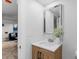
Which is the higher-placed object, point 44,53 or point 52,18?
point 52,18

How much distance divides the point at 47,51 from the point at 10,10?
1.69 metres

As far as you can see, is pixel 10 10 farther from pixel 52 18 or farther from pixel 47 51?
pixel 47 51

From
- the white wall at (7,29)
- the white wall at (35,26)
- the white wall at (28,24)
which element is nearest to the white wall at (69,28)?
the white wall at (35,26)

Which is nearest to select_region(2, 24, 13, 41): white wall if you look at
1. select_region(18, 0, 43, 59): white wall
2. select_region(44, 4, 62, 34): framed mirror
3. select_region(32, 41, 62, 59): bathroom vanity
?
select_region(18, 0, 43, 59): white wall

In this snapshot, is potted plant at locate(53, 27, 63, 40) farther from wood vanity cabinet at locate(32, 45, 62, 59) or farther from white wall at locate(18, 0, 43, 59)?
white wall at locate(18, 0, 43, 59)

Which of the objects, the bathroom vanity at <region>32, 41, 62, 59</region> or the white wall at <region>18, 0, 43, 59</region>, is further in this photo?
the white wall at <region>18, 0, 43, 59</region>

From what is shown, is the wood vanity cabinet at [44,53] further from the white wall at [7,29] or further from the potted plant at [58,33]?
the white wall at [7,29]

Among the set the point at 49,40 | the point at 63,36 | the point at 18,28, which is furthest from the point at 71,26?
the point at 18,28

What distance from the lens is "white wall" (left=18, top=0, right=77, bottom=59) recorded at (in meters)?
2.84

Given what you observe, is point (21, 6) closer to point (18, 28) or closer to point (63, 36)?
→ point (18, 28)

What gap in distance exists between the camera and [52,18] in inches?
133

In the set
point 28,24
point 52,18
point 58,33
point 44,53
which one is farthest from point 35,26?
point 44,53

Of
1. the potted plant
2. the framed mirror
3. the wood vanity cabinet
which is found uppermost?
the framed mirror

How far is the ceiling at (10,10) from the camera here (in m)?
3.32
